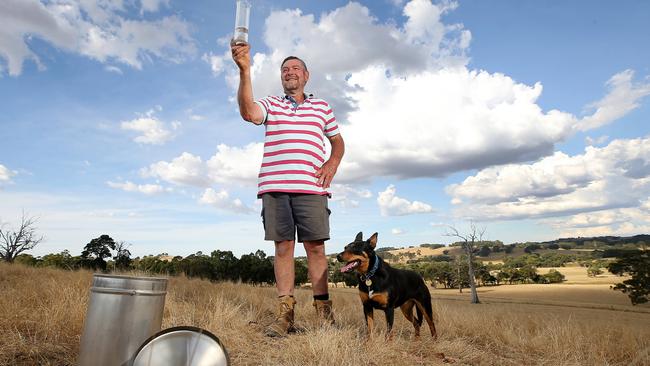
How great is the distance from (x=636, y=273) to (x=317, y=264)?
5080cm

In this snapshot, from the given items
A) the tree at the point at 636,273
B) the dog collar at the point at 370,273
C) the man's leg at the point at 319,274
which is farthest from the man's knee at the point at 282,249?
the tree at the point at 636,273

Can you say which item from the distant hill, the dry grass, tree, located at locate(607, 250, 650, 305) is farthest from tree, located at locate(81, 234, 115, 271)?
the distant hill

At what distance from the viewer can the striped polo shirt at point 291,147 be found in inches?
166

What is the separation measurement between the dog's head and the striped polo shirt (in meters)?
0.74

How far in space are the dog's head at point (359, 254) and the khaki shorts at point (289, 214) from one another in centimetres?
53

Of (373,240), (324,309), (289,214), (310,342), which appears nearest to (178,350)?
(310,342)

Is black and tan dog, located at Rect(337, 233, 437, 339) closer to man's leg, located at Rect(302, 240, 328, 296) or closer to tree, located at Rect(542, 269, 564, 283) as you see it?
man's leg, located at Rect(302, 240, 328, 296)

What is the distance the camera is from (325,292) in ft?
15.1

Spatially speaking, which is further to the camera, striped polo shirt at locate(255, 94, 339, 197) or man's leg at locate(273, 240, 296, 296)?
man's leg at locate(273, 240, 296, 296)

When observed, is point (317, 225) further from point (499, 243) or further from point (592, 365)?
point (499, 243)

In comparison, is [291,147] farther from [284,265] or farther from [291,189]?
[284,265]

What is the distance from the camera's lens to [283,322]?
4160mm

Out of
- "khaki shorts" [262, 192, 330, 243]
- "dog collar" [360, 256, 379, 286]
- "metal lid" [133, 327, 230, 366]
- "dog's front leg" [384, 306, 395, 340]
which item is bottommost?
"dog's front leg" [384, 306, 395, 340]

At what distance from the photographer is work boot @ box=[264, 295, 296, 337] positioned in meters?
4.04
